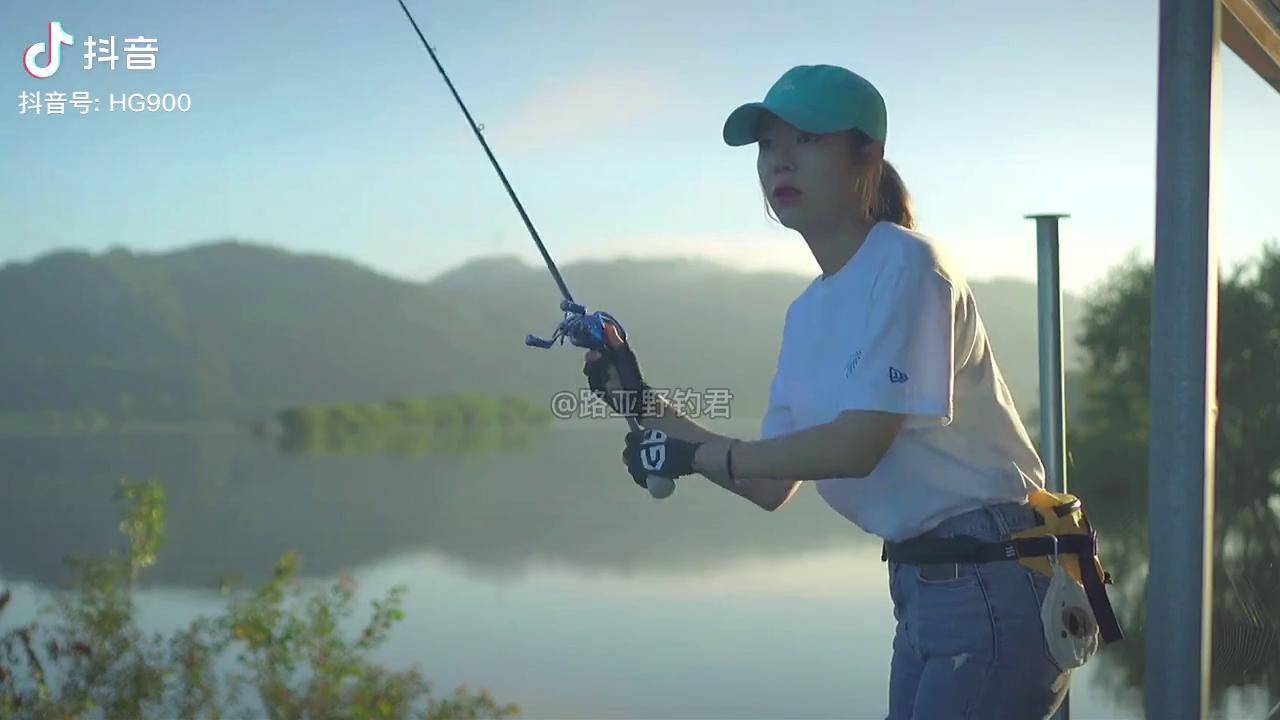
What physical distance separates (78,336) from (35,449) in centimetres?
73

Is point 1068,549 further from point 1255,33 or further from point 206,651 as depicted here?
point 206,651

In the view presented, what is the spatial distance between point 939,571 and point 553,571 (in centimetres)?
597

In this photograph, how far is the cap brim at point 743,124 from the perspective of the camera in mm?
1254

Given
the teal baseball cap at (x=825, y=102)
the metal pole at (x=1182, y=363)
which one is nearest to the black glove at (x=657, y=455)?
the teal baseball cap at (x=825, y=102)

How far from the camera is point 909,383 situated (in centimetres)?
109

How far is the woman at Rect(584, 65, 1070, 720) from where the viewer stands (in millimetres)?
1097

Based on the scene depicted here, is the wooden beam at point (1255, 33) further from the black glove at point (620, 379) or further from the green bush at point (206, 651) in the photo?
the green bush at point (206, 651)

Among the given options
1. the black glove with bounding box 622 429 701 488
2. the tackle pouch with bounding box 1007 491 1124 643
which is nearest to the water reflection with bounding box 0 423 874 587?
the black glove with bounding box 622 429 701 488

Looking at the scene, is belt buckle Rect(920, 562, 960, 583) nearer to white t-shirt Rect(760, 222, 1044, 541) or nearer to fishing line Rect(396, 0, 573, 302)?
white t-shirt Rect(760, 222, 1044, 541)

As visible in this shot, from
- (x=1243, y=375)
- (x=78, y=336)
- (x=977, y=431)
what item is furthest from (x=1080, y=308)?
(x=977, y=431)

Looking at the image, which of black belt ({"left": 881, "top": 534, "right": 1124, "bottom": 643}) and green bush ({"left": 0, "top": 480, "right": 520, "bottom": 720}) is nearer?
black belt ({"left": 881, "top": 534, "right": 1124, "bottom": 643})

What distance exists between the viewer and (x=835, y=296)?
1.19m

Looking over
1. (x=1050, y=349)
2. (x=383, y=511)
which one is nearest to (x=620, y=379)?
(x=1050, y=349)

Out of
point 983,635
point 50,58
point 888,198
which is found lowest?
point 983,635
